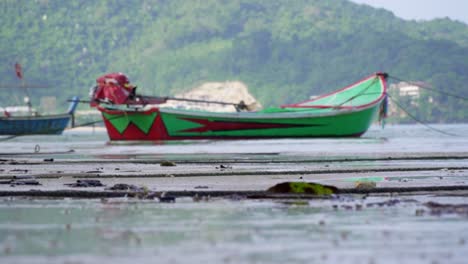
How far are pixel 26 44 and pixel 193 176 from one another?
178 metres

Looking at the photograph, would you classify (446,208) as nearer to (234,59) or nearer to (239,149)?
(239,149)

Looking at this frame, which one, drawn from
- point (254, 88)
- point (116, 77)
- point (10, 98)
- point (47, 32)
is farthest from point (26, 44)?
point (116, 77)

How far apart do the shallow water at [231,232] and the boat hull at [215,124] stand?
31.6 metres

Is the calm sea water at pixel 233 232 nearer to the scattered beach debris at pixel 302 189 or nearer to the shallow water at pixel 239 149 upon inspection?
the scattered beach debris at pixel 302 189

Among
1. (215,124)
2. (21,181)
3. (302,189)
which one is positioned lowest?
(302,189)

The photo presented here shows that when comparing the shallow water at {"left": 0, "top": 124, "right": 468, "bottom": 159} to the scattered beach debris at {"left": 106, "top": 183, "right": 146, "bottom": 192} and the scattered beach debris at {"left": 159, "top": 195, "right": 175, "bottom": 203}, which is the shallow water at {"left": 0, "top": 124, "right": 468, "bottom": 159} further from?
the scattered beach debris at {"left": 159, "top": 195, "right": 175, "bottom": 203}

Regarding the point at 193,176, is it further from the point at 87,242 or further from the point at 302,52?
the point at 302,52

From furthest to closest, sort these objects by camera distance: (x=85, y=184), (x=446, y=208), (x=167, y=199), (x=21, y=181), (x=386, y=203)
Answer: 1. (x=21, y=181)
2. (x=85, y=184)
3. (x=167, y=199)
4. (x=386, y=203)
5. (x=446, y=208)

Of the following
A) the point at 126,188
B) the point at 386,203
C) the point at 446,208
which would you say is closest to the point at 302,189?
the point at 386,203

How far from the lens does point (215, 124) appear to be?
136ft

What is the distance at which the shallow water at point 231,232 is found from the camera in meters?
6.30

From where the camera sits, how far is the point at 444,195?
33.8ft

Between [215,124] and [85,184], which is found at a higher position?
[215,124]

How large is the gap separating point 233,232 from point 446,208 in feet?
7.45
